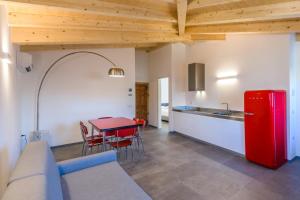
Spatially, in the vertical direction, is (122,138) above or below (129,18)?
below

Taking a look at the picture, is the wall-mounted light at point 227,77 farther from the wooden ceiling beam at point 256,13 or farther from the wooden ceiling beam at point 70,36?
the wooden ceiling beam at point 70,36

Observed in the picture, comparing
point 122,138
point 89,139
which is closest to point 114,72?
point 122,138

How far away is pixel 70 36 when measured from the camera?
3.32 metres

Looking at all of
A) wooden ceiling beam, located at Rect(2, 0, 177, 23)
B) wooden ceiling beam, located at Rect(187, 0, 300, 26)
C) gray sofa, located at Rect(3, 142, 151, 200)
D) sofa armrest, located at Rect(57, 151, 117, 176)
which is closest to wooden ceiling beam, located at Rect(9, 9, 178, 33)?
wooden ceiling beam, located at Rect(2, 0, 177, 23)

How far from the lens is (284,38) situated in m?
3.65

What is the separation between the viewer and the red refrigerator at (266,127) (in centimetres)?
330

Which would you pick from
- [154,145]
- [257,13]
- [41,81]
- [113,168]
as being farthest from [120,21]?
[154,145]

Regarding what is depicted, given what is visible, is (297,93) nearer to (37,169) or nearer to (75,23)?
(75,23)

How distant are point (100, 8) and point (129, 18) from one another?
0.87 metres

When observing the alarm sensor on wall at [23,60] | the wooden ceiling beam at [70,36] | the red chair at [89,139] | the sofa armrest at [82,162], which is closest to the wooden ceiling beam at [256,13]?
the wooden ceiling beam at [70,36]

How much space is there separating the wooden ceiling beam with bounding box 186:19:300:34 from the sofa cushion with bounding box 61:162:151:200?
3398 millimetres

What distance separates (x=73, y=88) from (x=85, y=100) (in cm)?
50

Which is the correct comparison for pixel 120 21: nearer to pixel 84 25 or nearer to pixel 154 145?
pixel 84 25

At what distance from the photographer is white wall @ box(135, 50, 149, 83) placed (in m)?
7.79
